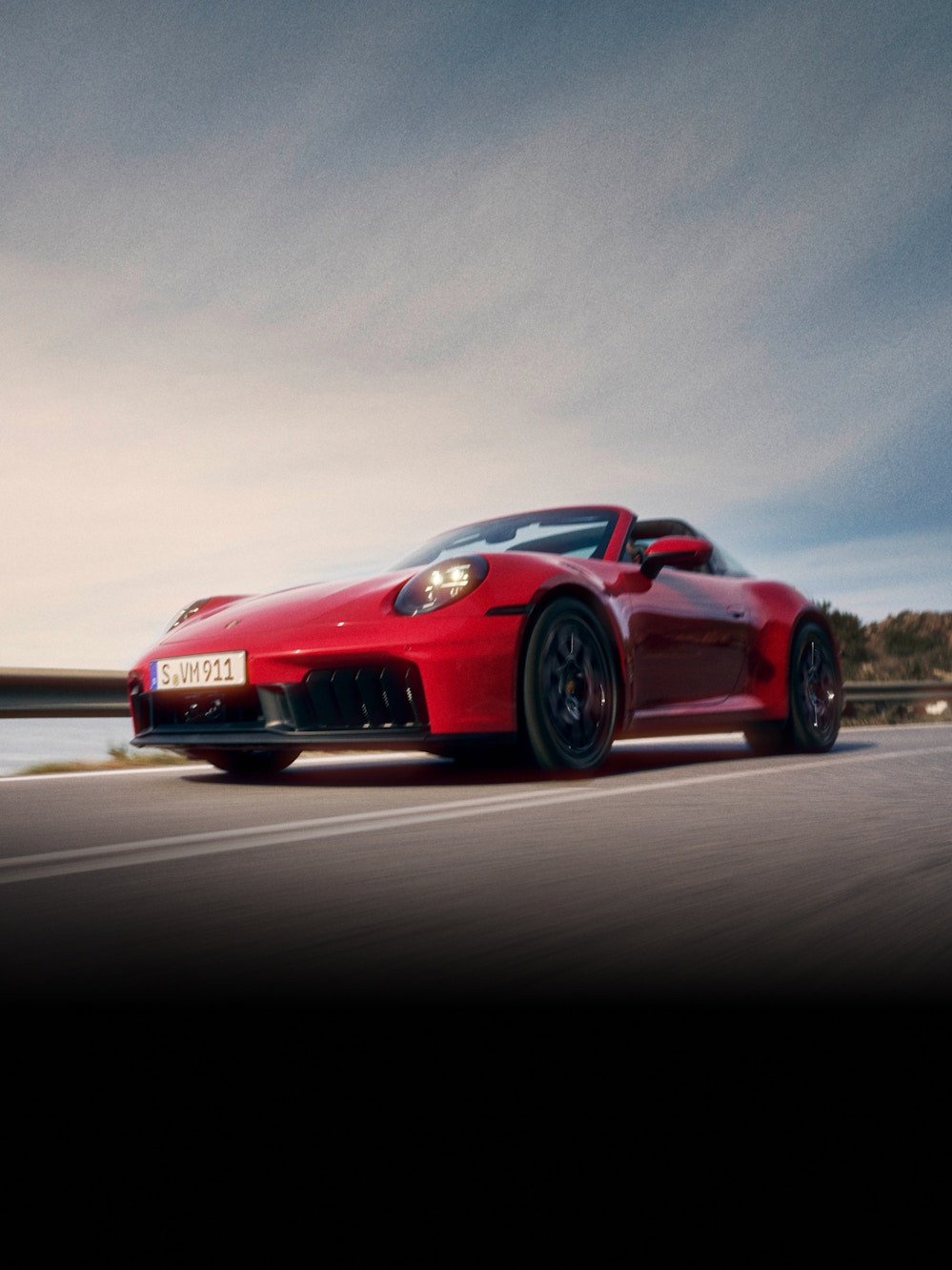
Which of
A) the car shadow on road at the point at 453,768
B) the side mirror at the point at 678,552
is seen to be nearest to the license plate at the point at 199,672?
the car shadow on road at the point at 453,768

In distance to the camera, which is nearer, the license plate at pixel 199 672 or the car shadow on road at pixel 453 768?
the license plate at pixel 199 672

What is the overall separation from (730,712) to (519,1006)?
553 centimetres

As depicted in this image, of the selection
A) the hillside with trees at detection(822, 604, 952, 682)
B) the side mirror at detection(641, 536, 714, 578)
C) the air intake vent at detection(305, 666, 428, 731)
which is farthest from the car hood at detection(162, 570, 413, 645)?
the hillside with trees at detection(822, 604, 952, 682)

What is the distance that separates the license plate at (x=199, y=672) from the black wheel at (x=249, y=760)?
2.77ft

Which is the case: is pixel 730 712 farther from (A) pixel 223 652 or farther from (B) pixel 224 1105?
(B) pixel 224 1105

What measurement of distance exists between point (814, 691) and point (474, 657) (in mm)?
3464

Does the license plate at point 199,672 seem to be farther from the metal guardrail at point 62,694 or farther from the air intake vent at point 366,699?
the metal guardrail at point 62,694

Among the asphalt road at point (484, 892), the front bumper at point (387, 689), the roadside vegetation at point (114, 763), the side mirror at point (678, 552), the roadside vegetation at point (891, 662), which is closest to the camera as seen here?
the asphalt road at point (484, 892)

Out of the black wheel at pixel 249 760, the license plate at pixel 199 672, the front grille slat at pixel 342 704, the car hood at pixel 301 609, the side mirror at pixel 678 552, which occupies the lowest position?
the black wheel at pixel 249 760

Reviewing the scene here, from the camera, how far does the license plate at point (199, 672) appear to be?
6.07 metres

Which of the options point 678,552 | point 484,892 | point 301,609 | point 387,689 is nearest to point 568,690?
point 387,689

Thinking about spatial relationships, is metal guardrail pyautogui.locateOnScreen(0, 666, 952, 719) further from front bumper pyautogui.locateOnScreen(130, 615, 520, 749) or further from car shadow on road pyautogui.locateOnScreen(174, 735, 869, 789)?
front bumper pyautogui.locateOnScreen(130, 615, 520, 749)

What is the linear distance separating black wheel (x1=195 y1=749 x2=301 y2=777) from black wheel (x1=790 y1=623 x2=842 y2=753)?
9.86 feet

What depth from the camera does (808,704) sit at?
335 inches
